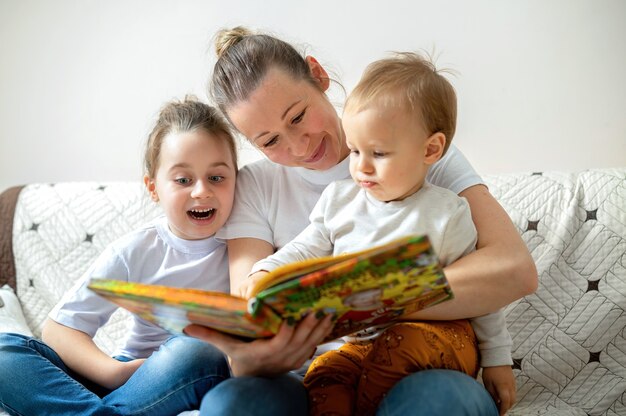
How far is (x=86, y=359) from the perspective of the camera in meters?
1.38

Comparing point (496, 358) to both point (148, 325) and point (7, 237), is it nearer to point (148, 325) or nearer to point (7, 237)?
point (148, 325)

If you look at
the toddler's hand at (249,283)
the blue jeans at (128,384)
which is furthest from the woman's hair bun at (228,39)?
the blue jeans at (128,384)

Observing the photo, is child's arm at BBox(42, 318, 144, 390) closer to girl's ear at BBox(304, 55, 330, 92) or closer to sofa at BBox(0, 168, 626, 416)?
sofa at BBox(0, 168, 626, 416)

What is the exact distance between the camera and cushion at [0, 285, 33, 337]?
1695 millimetres

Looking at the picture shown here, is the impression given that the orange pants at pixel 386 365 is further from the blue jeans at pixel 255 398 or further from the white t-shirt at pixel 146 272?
the white t-shirt at pixel 146 272

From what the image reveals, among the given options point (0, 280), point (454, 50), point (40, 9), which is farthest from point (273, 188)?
point (40, 9)

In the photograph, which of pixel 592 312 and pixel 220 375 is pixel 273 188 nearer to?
pixel 220 375

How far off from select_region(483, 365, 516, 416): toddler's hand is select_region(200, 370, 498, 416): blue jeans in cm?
15

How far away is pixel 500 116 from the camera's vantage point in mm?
1897

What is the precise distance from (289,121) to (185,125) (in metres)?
0.28

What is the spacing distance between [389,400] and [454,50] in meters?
1.16

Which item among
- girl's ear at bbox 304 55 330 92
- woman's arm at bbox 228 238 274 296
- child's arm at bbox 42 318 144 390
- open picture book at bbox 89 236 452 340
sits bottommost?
child's arm at bbox 42 318 144 390

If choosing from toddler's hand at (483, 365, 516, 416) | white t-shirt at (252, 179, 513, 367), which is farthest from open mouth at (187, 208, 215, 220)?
toddler's hand at (483, 365, 516, 416)

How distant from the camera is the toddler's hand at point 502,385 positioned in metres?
1.16
